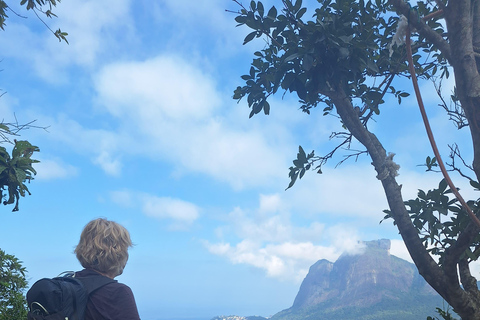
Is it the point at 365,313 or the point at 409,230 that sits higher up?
the point at 365,313

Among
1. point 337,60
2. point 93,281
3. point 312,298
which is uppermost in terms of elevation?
point 312,298

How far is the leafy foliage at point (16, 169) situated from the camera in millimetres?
3926

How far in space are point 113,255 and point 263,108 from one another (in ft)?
9.05

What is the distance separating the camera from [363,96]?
4.61 m

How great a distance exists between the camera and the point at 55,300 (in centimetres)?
202

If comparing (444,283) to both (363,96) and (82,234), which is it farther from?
(82,234)

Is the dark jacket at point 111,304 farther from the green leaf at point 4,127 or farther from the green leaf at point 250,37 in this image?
the green leaf at point 250,37

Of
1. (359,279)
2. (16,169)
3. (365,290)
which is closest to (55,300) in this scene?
(16,169)

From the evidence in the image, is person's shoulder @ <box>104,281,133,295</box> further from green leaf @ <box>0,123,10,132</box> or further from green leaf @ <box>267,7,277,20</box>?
green leaf @ <box>267,7,277,20</box>

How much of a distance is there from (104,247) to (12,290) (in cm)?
363

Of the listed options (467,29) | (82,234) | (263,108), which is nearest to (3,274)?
(82,234)

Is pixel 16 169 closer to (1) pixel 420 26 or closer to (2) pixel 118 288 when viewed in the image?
(2) pixel 118 288

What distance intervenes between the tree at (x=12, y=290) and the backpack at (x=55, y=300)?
11.3 feet

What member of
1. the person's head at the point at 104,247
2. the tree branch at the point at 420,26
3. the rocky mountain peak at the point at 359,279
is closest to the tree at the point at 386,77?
the tree branch at the point at 420,26
